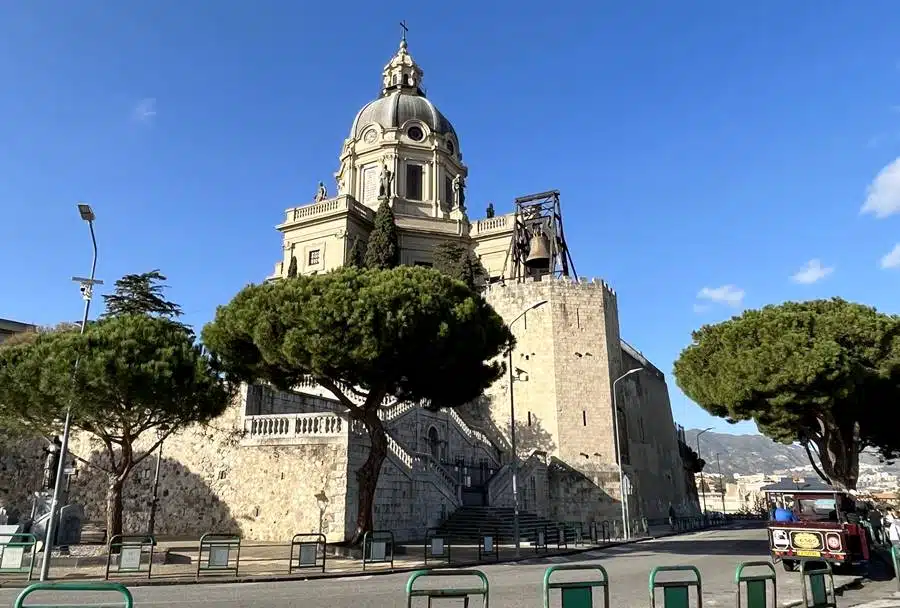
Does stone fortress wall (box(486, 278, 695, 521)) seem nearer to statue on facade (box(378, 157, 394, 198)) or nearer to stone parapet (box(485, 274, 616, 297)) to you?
stone parapet (box(485, 274, 616, 297))

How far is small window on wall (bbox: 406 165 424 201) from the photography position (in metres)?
56.1

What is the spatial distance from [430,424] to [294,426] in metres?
8.10

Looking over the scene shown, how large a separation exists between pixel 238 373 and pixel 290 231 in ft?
113

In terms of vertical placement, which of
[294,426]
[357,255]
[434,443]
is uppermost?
[357,255]

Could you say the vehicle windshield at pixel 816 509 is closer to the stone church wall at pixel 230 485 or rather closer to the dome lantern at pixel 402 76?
the stone church wall at pixel 230 485

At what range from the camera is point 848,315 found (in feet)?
80.8

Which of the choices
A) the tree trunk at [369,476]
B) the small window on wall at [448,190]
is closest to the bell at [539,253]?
the small window on wall at [448,190]

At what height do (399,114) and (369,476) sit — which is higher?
(399,114)

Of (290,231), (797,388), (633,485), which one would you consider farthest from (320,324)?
(290,231)

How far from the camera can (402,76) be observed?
65.9m

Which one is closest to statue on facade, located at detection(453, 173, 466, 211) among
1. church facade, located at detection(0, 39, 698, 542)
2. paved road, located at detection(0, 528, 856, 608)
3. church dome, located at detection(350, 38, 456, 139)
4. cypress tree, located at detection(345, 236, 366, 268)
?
church facade, located at detection(0, 39, 698, 542)

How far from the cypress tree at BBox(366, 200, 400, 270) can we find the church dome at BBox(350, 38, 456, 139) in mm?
14166

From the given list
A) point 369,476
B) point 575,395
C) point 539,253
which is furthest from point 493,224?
point 369,476

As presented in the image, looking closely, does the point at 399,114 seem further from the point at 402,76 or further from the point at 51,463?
the point at 51,463
